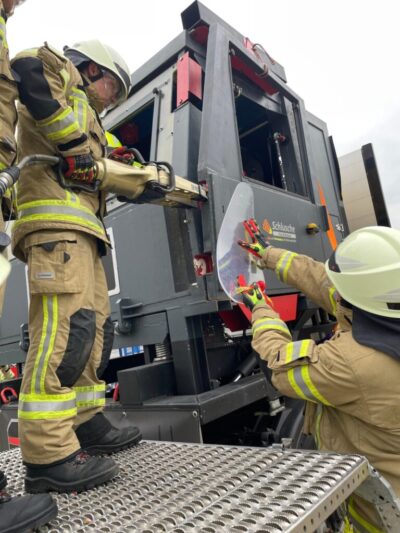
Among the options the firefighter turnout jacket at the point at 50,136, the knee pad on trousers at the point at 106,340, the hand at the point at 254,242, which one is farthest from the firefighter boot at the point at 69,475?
the hand at the point at 254,242

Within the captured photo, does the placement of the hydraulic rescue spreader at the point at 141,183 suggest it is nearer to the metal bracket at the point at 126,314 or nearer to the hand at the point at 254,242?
the hand at the point at 254,242

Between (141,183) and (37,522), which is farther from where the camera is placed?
(141,183)

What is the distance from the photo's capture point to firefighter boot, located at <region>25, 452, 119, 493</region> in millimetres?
1426

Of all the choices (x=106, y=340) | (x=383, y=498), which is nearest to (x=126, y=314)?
(x=106, y=340)

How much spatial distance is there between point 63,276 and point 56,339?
223 mm

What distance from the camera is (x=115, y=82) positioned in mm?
1977

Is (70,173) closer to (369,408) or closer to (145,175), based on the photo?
(145,175)

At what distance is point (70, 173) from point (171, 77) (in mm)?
1234

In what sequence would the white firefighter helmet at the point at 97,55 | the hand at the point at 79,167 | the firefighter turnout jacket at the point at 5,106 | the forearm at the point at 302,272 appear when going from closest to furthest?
the firefighter turnout jacket at the point at 5,106
the hand at the point at 79,167
the white firefighter helmet at the point at 97,55
the forearm at the point at 302,272

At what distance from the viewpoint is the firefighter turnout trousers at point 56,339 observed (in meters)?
1.44

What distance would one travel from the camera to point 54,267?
157 centimetres

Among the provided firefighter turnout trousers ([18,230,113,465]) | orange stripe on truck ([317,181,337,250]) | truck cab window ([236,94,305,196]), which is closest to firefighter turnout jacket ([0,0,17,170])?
firefighter turnout trousers ([18,230,113,465])

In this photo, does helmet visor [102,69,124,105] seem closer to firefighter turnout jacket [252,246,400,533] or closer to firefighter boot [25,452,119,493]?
firefighter turnout jacket [252,246,400,533]

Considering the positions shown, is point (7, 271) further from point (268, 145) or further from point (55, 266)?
point (268, 145)
